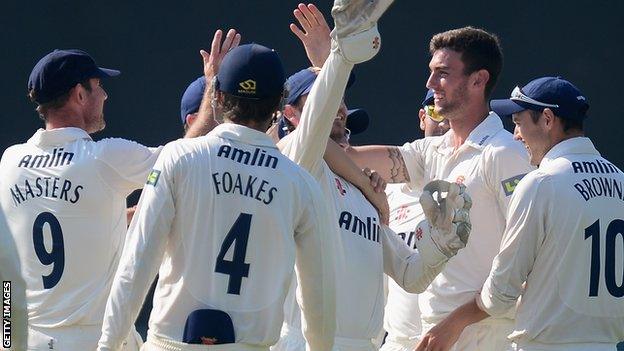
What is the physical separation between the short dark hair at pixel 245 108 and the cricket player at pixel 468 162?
1.17 metres

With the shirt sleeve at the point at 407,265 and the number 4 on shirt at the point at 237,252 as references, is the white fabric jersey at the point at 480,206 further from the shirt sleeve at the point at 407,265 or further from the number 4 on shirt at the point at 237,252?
the number 4 on shirt at the point at 237,252

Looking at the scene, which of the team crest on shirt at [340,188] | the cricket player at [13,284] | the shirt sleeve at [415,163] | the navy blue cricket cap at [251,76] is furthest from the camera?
the shirt sleeve at [415,163]

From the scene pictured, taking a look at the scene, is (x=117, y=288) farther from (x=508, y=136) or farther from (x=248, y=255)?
(x=508, y=136)

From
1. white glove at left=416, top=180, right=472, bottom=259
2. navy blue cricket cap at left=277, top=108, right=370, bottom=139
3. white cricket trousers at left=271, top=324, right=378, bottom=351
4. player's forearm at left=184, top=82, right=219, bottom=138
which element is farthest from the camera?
navy blue cricket cap at left=277, top=108, right=370, bottom=139

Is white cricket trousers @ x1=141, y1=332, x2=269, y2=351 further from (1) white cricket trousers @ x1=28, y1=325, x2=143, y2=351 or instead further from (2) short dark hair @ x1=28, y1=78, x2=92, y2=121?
(2) short dark hair @ x1=28, y1=78, x2=92, y2=121

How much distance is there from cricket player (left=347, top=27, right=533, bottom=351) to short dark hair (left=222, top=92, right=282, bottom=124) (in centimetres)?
117

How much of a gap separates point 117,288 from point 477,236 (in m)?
1.68

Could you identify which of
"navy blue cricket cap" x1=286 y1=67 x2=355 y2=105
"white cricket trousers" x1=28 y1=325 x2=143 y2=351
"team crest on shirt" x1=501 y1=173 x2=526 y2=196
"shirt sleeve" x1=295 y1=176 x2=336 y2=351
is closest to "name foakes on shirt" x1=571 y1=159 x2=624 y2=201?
"team crest on shirt" x1=501 y1=173 x2=526 y2=196

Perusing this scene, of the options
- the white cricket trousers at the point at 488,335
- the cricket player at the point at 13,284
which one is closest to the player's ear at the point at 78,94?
the cricket player at the point at 13,284

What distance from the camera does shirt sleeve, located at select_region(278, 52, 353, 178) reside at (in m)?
4.31

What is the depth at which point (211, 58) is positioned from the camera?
522cm

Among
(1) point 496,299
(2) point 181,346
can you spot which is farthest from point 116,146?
(1) point 496,299

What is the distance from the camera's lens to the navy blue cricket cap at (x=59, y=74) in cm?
508

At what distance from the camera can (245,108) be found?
4160mm
